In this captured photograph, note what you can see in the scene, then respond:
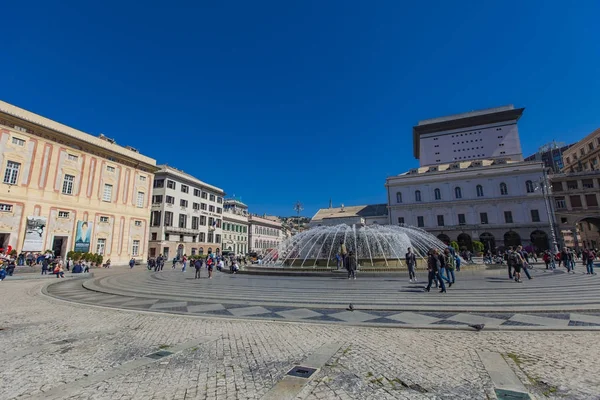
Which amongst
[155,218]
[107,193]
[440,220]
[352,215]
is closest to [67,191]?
[107,193]

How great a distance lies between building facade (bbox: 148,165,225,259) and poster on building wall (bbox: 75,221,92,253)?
45.5 ft

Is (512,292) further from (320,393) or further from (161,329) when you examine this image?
(161,329)

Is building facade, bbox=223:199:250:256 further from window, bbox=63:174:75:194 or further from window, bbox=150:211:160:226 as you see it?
window, bbox=63:174:75:194

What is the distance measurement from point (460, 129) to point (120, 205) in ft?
272

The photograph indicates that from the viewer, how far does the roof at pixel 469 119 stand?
73.9 metres

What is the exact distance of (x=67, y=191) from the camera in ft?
106

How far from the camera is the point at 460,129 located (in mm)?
79812

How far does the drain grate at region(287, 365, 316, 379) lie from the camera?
12.2ft

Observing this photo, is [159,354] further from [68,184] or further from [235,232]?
[235,232]

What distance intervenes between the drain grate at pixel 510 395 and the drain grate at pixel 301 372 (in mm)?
2135

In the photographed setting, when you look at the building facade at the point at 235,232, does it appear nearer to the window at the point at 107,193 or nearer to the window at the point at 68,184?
the window at the point at 107,193

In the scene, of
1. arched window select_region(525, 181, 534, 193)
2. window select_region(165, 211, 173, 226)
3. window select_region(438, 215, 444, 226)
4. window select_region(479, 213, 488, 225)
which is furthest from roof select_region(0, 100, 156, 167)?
arched window select_region(525, 181, 534, 193)

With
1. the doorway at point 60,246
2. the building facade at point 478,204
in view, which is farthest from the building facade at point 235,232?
the building facade at point 478,204

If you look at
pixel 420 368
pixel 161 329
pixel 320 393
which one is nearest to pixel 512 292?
pixel 420 368
